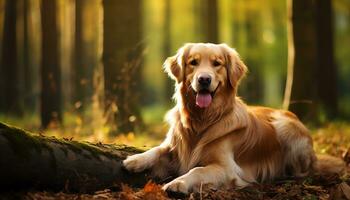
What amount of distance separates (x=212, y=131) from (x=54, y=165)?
1.81 metres

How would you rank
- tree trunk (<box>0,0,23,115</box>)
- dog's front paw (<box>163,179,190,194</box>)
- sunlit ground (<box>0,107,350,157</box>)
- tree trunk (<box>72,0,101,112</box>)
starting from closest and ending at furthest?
dog's front paw (<box>163,179,190,194</box>) < sunlit ground (<box>0,107,350,157</box>) < tree trunk (<box>72,0,101,112</box>) < tree trunk (<box>0,0,23,115</box>)

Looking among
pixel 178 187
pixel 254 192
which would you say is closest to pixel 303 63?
pixel 254 192

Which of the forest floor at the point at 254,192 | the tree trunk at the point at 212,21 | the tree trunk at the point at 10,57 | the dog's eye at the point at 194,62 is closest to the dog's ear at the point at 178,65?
the dog's eye at the point at 194,62

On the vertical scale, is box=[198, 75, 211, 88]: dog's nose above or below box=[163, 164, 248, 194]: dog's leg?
above

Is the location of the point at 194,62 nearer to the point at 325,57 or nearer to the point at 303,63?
the point at 303,63

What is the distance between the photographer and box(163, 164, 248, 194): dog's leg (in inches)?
182

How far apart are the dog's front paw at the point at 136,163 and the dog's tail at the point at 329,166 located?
2101mm

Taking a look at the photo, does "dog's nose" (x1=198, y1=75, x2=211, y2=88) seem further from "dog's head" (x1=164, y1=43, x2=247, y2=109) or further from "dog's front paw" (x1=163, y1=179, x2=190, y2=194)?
"dog's front paw" (x1=163, y1=179, x2=190, y2=194)

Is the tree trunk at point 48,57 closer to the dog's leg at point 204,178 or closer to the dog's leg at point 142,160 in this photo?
the dog's leg at point 142,160

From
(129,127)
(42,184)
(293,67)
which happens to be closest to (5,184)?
(42,184)

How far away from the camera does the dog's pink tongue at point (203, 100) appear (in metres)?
5.32

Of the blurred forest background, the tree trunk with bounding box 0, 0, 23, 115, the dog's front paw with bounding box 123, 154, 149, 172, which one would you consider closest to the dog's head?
the dog's front paw with bounding box 123, 154, 149, 172

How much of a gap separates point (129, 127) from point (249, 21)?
46.5ft

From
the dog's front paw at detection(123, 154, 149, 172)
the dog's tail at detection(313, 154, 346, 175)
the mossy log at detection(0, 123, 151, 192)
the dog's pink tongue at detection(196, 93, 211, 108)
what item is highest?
the dog's pink tongue at detection(196, 93, 211, 108)
